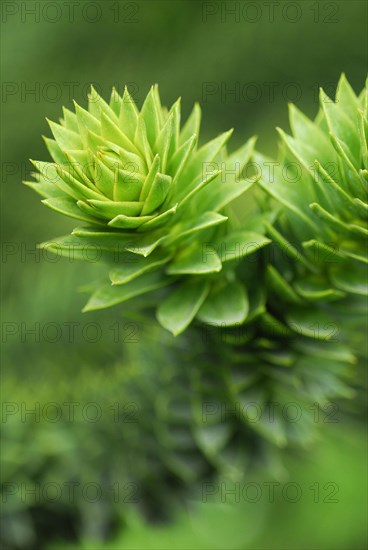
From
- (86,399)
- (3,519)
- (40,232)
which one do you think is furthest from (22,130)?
(3,519)

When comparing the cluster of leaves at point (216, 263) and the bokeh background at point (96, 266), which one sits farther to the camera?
the bokeh background at point (96, 266)

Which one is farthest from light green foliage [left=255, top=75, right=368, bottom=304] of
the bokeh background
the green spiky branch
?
the bokeh background

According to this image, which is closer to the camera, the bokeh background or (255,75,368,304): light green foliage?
(255,75,368,304): light green foliage

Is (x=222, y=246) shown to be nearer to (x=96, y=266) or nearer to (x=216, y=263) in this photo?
(x=216, y=263)

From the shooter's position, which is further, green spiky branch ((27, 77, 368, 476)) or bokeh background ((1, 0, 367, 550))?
bokeh background ((1, 0, 367, 550))

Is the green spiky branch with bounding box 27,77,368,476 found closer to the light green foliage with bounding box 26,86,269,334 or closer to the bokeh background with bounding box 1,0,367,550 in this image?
the light green foliage with bounding box 26,86,269,334

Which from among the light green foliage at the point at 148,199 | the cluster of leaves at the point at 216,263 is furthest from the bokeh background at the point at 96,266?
the light green foliage at the point at 148,199

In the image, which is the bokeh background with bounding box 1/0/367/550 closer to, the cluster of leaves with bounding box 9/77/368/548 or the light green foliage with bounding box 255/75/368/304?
the cluster of leaves with bounding box 9/77/368/548

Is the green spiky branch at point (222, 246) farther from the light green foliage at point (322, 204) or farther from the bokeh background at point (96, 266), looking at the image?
the bokeh background at point (96, 266)
